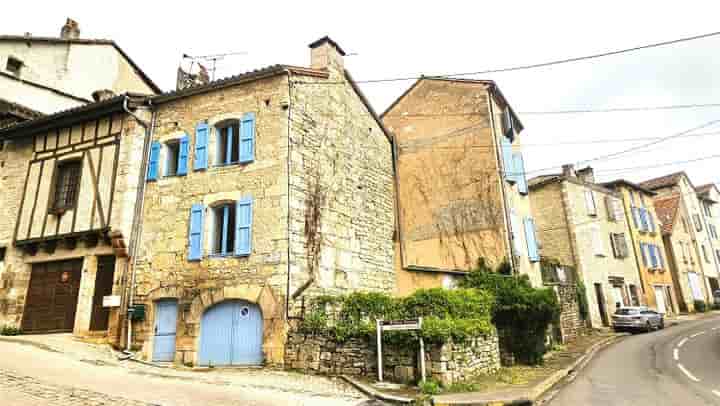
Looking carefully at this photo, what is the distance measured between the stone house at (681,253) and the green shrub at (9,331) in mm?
31773

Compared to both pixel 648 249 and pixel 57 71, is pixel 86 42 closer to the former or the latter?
pixel 57 71

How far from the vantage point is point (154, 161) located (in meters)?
11.1

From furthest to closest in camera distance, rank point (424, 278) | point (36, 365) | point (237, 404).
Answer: point (424, 278) → point (36, 365) → point (237, 404)

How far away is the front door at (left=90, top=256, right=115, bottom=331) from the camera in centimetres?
1062

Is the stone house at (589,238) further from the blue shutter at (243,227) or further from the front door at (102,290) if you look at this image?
the front door at (102,290)

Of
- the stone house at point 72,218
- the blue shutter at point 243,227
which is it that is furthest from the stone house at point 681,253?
the stone house at point 72,218

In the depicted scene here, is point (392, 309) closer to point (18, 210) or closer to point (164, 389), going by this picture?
point (164, 389)

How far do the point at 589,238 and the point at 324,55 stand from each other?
52.7 ft

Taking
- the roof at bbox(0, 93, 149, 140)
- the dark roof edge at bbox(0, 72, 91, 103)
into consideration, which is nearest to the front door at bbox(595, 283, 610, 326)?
the roof at bbox(0, 93, 149, 140)

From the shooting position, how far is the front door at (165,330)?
31.2 ft

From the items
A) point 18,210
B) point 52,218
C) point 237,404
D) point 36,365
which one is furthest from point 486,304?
point 18,210

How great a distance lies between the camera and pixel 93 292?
10.8 meters

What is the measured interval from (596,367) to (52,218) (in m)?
14.5

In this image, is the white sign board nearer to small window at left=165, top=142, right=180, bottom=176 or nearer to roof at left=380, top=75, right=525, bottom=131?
small window at left=165, top=142, right=180, bottom=176
